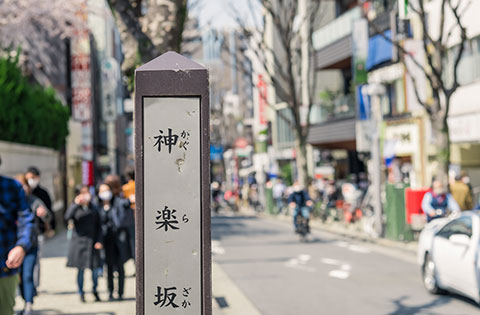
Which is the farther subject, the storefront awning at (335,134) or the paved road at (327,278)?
the storefront awning at (335,134)

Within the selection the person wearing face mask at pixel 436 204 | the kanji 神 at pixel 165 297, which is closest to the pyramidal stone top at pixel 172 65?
the kanji 神 at pixel 165 297

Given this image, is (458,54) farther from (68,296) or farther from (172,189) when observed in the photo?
(172,189)

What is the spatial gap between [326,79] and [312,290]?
36.9 metres

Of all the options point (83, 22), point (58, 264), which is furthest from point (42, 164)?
A: point (58, 264)

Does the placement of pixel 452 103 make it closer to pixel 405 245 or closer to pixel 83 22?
pixel 405 245

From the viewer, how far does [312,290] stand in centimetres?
1245

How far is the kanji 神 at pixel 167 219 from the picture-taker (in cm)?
477

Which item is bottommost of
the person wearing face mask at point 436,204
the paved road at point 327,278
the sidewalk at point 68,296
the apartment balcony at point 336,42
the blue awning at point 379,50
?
the paved road at point 327,278

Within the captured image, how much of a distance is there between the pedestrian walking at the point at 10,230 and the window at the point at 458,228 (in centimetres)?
649

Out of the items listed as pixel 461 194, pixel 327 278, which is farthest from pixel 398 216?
pixel 327 278

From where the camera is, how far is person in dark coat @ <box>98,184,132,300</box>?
1131 centimetres

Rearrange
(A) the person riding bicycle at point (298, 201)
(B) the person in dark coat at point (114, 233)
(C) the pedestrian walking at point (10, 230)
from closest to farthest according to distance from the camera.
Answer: (C) the pedestrian walking at point (10, 230), (B) the person in dark coat at point (114, 233), (A) the person riding bicycle at point (298, 201)

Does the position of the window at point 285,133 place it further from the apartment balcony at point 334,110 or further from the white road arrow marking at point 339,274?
the white road arrow marking at point 339,274

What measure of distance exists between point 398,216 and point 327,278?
684 cm
